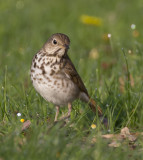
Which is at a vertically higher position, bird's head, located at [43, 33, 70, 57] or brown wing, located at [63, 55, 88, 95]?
bird's head, located at [43, 33, 70, 57]

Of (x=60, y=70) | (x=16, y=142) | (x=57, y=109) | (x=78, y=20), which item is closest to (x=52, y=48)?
(x=60, y=70)

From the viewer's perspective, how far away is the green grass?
12.6ft

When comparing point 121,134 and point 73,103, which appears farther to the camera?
point 73,103

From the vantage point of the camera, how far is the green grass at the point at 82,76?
385cm

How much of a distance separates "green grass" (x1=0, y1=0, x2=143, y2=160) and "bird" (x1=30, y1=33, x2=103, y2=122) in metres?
0.19

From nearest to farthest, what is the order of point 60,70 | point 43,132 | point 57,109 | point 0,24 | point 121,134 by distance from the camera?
1. point 43,132
2. point 121,134
3. point 60,70
4. point 57,109
5. point 0,24

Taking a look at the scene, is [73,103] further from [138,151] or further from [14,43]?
[14,43]

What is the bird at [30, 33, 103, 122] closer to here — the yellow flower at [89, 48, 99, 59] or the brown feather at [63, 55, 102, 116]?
the brown feather at [63, 55, 102, 116]

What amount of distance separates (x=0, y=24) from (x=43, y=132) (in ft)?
19.8

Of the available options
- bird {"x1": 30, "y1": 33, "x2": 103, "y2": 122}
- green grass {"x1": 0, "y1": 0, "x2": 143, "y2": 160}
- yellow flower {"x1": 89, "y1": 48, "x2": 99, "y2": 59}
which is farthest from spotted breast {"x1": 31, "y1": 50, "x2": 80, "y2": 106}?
yellow flower {"x1": 89, "y1": 48, "x2": 99, "y2": 59}

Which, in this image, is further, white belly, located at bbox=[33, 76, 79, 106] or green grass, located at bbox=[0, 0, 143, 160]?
white belly, located at bbox=[33, 76, 79, 106]

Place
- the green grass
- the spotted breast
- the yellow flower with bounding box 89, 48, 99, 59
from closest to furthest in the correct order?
the green grass
the spotted breast
the yellow flower with bounding box 89, 48, 99, 59

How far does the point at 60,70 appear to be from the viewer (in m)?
5.16

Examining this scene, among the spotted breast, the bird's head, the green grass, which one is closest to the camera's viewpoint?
the green grass
